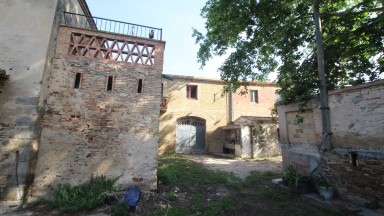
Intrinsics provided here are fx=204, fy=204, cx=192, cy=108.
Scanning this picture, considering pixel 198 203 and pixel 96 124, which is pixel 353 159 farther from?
pixel 96 124

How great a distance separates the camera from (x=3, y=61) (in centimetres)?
Result: 643

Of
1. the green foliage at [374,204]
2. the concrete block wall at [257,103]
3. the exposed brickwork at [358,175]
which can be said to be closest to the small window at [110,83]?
the exposed brickwork at [358,175]

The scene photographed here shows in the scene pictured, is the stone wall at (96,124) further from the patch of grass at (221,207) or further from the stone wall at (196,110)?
the stone wall at (196,110)

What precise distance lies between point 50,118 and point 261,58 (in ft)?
29.4

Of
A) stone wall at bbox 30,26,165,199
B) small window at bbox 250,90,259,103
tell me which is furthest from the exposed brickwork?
small window at bbox 250,90,259,103

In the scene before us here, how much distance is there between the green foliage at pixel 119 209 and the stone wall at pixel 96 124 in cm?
129

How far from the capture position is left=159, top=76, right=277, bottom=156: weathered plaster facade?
16172 mm

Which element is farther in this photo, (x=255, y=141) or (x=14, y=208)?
(x=255, y=141)

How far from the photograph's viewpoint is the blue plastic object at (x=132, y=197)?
5678 millimetres

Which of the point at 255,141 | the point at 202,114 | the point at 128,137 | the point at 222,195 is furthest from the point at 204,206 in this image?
the point at 202,114

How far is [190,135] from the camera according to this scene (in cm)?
1667

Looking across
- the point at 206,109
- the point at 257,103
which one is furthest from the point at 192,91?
the point at 257,103

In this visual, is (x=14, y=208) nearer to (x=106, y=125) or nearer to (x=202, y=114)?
(x=106, y=125)

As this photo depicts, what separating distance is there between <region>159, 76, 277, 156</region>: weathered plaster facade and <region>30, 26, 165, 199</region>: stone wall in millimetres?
8435
